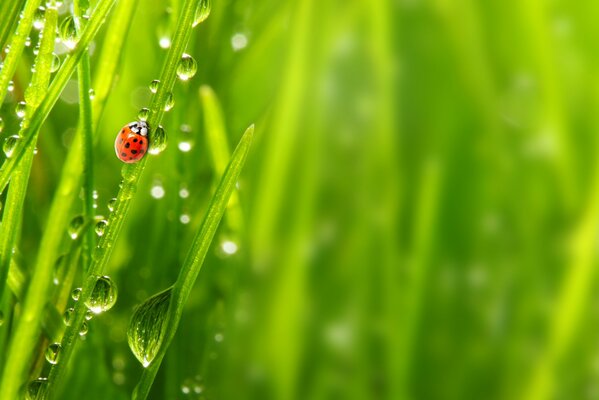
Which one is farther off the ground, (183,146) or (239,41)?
(239,41)

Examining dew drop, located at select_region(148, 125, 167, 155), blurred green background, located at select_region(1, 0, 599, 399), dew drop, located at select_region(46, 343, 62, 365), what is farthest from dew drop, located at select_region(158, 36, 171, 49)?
dew drop, located at select_region(46, 343, 62, 365)

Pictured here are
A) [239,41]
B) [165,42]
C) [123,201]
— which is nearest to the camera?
[123,201]

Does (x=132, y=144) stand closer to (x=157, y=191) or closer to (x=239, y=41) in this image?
(x=157, y=191)

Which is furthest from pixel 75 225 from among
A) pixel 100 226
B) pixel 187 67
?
pixel 187 67

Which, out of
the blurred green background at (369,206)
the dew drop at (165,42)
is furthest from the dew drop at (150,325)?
the dew drop at (165,42)

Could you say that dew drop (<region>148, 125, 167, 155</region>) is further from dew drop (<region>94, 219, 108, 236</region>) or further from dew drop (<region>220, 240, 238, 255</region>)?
dew drop (<region>220, 240, 238, 255</region>)

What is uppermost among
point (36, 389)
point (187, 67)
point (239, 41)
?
point (239, 41)

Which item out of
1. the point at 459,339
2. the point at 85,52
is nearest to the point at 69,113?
the point at 85,52

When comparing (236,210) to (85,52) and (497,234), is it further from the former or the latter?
(497,234)
